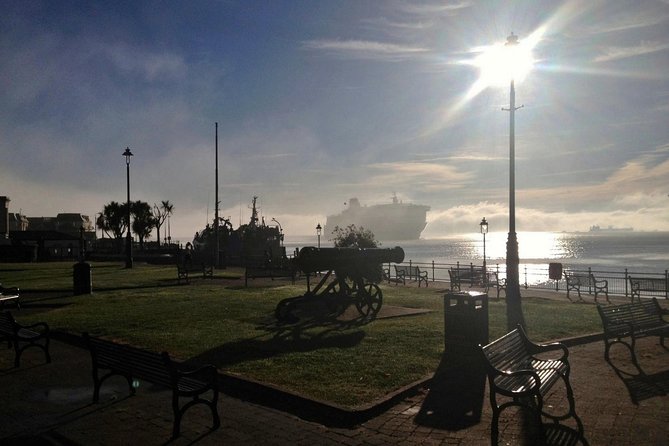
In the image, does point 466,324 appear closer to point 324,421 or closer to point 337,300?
point 324,421

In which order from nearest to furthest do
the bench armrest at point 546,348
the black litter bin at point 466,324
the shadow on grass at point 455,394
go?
the shadow on grass at point 455,394
the bench armrest at point 546,348
the black litter bin at point 466,324

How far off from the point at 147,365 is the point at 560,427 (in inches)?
185

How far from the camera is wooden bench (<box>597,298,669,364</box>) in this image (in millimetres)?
9203

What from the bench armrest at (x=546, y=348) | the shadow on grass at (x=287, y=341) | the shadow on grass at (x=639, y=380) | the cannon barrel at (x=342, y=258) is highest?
the cannon barrel at (x=342, y=258)

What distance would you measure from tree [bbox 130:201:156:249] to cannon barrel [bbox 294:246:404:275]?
81874 mm

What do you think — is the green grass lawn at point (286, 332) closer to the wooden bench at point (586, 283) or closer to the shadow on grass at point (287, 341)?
the shadow on grass at point (287, 341)

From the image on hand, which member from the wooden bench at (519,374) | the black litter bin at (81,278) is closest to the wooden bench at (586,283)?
the wooden bench at (519,374)

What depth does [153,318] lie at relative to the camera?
1458cm

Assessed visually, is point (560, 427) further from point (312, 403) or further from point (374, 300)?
point (374, 300)

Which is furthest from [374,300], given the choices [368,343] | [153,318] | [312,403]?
[312,403]

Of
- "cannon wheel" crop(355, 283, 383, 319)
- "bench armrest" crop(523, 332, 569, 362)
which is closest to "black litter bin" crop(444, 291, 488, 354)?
"bench armrest" crop(523, 332, 569, 362)

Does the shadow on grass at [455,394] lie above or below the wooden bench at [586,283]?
below

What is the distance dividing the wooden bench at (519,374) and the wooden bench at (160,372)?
3.06 m

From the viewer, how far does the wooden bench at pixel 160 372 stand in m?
5.90
